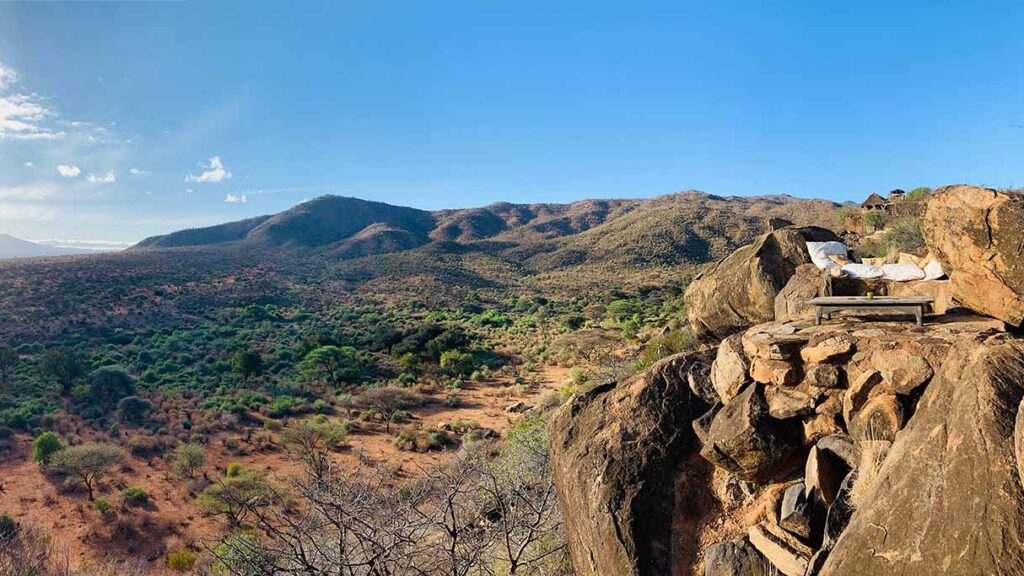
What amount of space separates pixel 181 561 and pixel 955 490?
1634 centimetres

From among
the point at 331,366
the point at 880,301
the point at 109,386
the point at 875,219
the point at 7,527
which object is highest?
the point at 875,219

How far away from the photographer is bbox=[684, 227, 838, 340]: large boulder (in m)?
9.49

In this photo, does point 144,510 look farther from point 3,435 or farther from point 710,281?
point 710,281

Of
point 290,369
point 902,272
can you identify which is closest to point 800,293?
point 902,272

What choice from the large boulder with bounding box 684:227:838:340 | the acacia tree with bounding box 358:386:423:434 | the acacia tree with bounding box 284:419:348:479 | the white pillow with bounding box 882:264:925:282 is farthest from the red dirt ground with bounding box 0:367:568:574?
the white pillow with bounding box 882:264:925:282

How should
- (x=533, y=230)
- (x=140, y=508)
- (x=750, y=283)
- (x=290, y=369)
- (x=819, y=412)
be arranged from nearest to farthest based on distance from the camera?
1. (x=819, y=412)
2. (x=750, y=283)
3. (x=140, y=508)
4. (x=290, y=369)
5. (x=533, y=230)

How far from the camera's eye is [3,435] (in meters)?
21.9

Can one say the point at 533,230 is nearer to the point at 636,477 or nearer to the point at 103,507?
the point at 103,507

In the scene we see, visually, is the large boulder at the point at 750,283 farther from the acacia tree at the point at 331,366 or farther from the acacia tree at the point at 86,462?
the acacia tree at the point at 331,366

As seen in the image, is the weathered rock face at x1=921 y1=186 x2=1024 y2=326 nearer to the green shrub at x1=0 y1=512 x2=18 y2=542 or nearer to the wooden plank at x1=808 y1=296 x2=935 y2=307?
the wooden plank at x1=808 y1=296 x2=935 y2=307

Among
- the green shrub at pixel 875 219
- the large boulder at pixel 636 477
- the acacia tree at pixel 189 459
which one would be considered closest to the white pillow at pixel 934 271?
the large boulder at pixel 636 477

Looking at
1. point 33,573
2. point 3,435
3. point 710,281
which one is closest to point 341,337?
point 3,435

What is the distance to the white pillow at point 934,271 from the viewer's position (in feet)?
21.9

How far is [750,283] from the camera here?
9.76m
